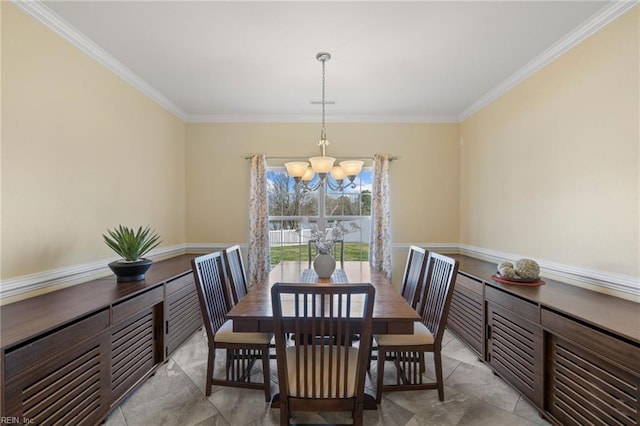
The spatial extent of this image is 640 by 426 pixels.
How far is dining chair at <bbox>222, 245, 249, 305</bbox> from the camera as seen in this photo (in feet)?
8.23

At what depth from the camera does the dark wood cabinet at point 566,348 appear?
1.46m

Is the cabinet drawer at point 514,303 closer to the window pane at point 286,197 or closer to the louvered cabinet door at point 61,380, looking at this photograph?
the window pane at point 286,197

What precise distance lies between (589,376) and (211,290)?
2414mm

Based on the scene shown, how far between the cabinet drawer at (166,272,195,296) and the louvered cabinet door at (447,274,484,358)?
275cm

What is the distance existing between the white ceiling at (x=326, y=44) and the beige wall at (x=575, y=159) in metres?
0.23

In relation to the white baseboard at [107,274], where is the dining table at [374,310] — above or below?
below

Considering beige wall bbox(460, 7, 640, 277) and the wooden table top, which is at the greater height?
beige wall bbox(460, 7, 640, 277)

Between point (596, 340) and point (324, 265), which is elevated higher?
point (324, 265)

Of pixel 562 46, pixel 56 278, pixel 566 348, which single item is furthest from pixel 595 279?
pixel 56 278

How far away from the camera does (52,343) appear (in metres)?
1.50

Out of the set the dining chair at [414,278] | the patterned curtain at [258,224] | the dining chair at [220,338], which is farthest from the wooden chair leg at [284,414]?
the patterned curtain at [258,224]

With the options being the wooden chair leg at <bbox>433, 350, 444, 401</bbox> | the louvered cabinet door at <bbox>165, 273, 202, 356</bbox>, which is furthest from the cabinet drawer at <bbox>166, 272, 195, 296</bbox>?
the wooden chair leg at <bbox>433, 350, 444, 401</bbox>

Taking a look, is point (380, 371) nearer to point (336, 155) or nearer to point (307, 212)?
point (307, 212)

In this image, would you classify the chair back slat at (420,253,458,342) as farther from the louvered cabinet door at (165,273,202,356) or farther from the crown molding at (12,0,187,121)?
the crown molding at (12,0,187,121)
